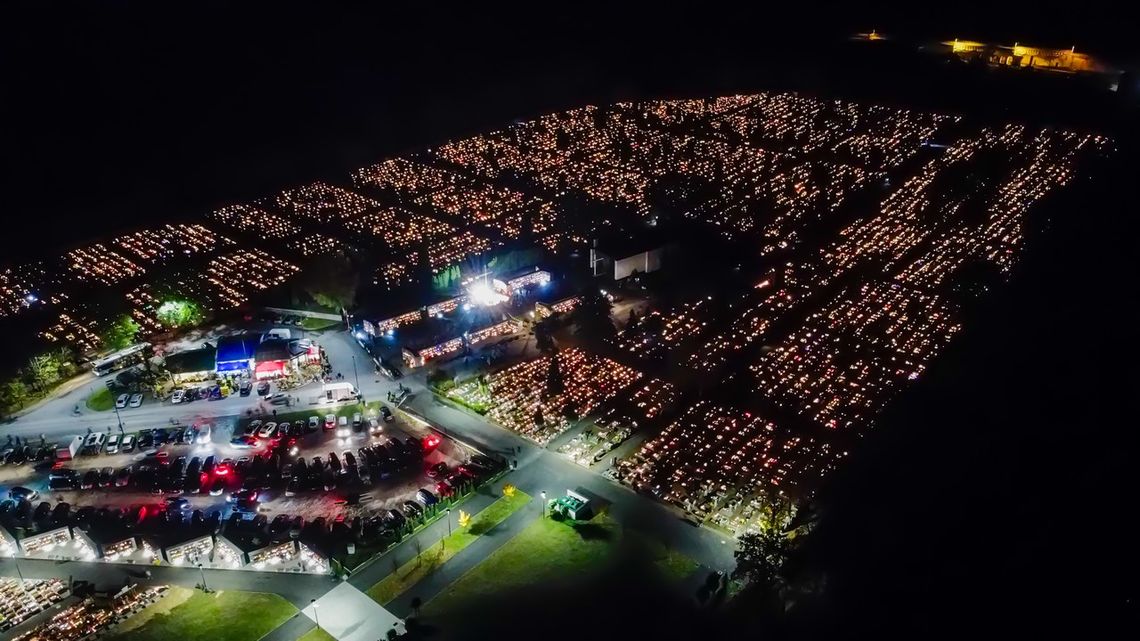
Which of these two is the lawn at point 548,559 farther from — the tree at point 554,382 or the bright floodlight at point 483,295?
the bright floodlight at point 483,295

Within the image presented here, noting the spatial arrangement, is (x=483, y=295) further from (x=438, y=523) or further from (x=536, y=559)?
(x=536, y=559)

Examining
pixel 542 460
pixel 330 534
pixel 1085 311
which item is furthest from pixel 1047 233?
pixel 330 534

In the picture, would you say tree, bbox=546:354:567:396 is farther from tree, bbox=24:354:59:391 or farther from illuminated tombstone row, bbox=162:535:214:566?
tree, bbox=24:354:59:391

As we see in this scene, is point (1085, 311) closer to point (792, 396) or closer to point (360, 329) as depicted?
point (792, 396)

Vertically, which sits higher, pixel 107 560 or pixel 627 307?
pixel 627 307

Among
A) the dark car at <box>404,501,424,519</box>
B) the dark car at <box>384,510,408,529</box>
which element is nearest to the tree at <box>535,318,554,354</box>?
the dark car at <box>404,501,424,519</box>

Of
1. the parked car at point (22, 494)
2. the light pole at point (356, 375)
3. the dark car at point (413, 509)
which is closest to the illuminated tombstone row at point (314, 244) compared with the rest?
the light pole at point (356, 375)
